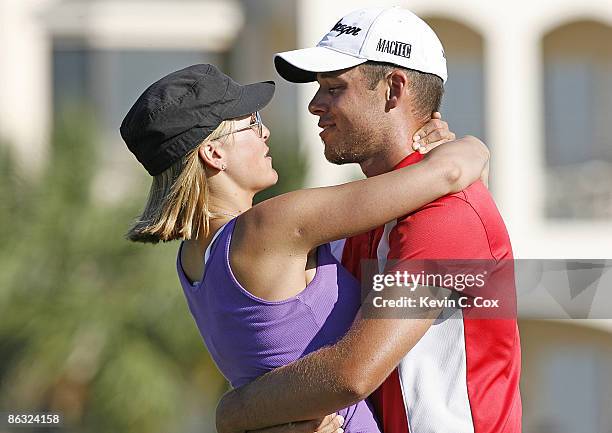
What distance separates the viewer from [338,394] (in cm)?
304

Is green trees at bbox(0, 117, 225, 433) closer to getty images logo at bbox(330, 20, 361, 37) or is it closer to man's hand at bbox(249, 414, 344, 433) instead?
getty images logo at bbox(330, 20, 361, 37)

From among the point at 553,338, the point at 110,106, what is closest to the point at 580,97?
the point at 553,338

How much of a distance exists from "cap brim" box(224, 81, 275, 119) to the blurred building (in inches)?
452

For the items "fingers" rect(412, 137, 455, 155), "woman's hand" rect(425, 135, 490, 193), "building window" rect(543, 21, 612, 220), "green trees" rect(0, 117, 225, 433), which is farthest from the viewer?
"building window" rect(543, 21, 612, 220)

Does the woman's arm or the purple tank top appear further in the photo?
the purple tank top

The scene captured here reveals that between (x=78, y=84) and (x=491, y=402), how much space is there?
15187 mm

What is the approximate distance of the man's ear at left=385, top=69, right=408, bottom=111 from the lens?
3.42m

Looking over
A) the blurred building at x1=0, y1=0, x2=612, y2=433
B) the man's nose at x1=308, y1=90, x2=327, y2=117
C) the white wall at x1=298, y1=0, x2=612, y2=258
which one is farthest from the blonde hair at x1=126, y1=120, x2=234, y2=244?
the white wall at x1=298, y1=0, x2=612, y2=258

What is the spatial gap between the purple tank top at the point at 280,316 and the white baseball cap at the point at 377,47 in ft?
1.62

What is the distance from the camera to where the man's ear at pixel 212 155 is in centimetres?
342

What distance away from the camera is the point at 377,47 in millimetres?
3385

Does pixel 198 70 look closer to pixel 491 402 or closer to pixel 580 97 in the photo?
pixel 491 402

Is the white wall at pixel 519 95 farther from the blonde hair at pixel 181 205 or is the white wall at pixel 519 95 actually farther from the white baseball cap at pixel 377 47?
the blonde hair at pixel 181 205

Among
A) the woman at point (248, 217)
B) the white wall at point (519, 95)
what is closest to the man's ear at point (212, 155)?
the woman at point (248, 217)
